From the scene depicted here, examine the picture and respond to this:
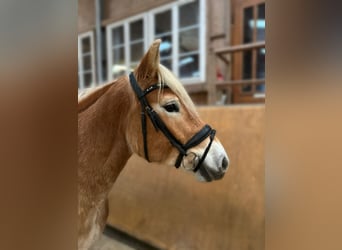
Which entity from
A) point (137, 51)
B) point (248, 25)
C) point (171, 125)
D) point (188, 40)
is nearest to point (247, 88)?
point (248, 25)

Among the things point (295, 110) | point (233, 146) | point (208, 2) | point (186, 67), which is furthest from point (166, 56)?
point (295, 110)

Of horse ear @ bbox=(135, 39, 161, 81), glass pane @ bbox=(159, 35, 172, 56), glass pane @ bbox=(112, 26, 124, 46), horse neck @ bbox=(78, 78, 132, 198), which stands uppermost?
glass pane @ bbox=(112, 26, 124, 46)

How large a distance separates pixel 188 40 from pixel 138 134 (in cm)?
74

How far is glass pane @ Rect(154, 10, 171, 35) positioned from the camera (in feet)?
3.56

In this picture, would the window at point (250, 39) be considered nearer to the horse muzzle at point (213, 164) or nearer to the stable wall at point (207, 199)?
the stable wall at point (207, 199)

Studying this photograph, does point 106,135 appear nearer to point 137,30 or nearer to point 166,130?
point 166,130

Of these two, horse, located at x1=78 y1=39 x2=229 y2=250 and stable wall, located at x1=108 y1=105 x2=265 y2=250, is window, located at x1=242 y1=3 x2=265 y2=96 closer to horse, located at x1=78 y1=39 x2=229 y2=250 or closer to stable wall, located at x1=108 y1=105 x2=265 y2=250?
stable wall, located at x1=108 y1=105 x2=265 y2=250

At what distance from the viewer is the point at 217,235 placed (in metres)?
0.59

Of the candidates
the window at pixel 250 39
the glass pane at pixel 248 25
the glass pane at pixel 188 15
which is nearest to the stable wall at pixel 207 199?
the window at pixel 250 39

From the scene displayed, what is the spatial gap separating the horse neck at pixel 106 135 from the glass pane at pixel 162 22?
67 centimetres

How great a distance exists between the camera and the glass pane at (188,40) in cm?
108

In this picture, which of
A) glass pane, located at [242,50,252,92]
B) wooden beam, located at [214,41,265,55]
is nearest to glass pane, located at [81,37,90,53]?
wooden beam, located at [214,41,265,55]

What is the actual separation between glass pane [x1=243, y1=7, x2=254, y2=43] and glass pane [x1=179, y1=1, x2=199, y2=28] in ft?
0.68

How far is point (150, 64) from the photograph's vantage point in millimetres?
457
